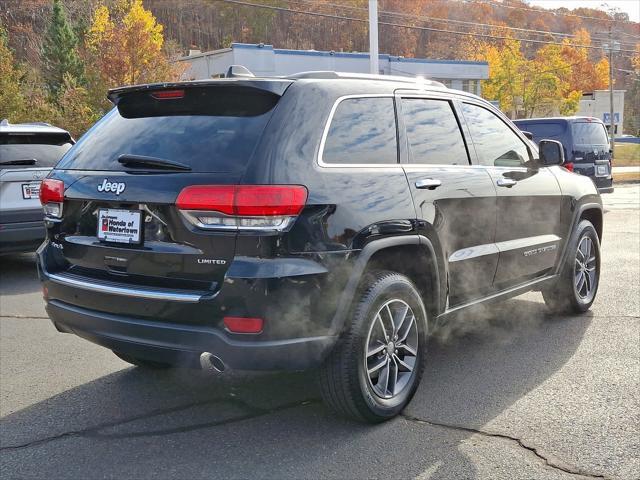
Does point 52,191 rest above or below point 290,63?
below

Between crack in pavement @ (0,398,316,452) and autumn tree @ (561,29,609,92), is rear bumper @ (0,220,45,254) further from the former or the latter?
autumn tree @ (561,29,609,92)

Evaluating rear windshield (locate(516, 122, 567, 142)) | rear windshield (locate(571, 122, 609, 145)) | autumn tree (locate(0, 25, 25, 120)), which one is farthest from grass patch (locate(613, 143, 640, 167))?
autumn tree (locate(0, 25, 25, 120))

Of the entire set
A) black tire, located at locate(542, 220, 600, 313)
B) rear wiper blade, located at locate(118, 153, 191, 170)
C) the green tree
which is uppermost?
the green tree

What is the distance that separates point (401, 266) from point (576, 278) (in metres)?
2.58

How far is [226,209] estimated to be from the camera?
9.98ft

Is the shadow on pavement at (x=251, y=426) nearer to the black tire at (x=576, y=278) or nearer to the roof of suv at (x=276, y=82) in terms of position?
the black tire at (x=576, y=278)

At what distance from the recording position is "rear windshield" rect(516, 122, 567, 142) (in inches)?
517

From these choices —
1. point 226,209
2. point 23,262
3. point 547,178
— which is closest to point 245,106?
point 226,209

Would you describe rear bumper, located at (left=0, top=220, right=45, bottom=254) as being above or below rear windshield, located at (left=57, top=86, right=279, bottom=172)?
below

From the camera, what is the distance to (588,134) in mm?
13344

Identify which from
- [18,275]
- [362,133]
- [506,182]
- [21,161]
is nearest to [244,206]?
[362,133]

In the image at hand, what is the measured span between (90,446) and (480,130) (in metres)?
3.17

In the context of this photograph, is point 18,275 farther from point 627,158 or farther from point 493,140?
point 627,158

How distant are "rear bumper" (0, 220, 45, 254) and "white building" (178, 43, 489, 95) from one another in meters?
31.5
